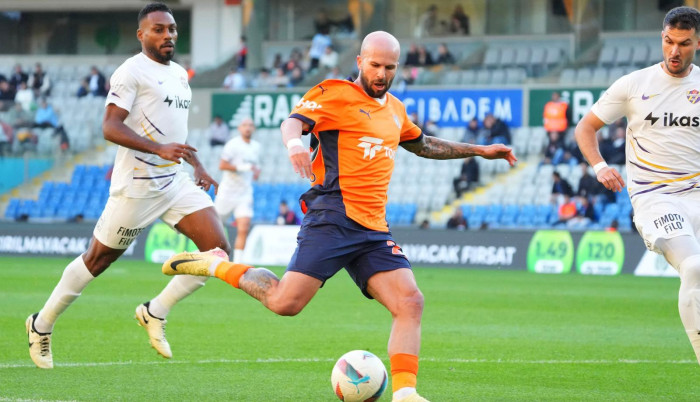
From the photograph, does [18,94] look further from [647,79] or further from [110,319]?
[647,79]

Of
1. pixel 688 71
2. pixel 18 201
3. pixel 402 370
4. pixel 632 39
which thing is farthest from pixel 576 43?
pixel 402 370

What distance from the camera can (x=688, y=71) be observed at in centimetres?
765

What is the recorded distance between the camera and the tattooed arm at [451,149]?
7.24 m

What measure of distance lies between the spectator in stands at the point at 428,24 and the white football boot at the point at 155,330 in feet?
89.3

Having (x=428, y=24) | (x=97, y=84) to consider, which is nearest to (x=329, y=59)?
(x=428, y=24)

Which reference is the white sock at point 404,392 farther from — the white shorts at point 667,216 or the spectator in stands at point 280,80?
the spectator in stands at point 280,80

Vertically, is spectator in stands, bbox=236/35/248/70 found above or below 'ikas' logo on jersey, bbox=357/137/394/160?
below

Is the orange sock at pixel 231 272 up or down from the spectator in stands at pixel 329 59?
down

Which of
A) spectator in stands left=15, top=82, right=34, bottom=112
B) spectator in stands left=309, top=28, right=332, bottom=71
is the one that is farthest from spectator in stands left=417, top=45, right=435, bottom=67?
spectator in stands left=15, top=82, right=34, bottom=112

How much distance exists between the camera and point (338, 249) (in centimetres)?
660

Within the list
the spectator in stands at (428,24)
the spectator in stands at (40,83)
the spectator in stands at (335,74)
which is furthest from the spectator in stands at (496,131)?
the spectator in stands at (40,83)

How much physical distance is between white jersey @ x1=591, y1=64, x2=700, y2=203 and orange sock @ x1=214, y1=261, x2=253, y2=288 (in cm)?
279

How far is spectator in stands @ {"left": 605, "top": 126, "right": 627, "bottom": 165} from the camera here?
23562 millimetres

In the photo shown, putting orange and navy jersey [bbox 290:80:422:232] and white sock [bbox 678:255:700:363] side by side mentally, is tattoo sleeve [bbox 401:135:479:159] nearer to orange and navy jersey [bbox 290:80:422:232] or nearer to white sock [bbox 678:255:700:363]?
orange and navy jersey [bbox 290:80:422:232]
